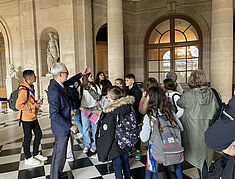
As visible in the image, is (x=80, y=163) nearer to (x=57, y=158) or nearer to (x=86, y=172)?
(x=86, y=172)

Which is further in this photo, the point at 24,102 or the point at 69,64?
the point at 69,64

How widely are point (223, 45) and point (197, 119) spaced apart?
4505 mm

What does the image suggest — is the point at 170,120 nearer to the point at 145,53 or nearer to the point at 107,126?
the point at 107,126

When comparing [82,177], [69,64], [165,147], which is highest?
[69,64]

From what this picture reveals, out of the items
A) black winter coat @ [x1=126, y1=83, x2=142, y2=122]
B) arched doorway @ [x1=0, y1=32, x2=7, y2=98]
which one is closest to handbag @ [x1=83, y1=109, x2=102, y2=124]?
black winter coat @ [x1=126, y1=83, x2=142, y2=122]

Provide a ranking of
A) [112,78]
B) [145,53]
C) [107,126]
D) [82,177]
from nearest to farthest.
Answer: [107,126] < [82,177] < [112,78] < [145,53]

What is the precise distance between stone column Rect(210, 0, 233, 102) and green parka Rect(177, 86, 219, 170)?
4.16 m

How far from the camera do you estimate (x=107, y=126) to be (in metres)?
2.35

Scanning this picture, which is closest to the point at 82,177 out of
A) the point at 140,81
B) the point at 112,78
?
the point at 112,78

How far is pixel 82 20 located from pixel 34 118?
21.4 ft

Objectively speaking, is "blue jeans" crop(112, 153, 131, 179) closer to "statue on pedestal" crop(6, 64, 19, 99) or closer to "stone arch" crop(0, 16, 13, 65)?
"statue on pedestal" crop(6, 64, 19, 99)

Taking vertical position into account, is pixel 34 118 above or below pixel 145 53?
below

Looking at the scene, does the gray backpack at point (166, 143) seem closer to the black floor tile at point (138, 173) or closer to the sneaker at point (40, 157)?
the black floor tile at point (138, 173)

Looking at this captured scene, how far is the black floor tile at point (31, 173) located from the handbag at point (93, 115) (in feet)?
3.75
